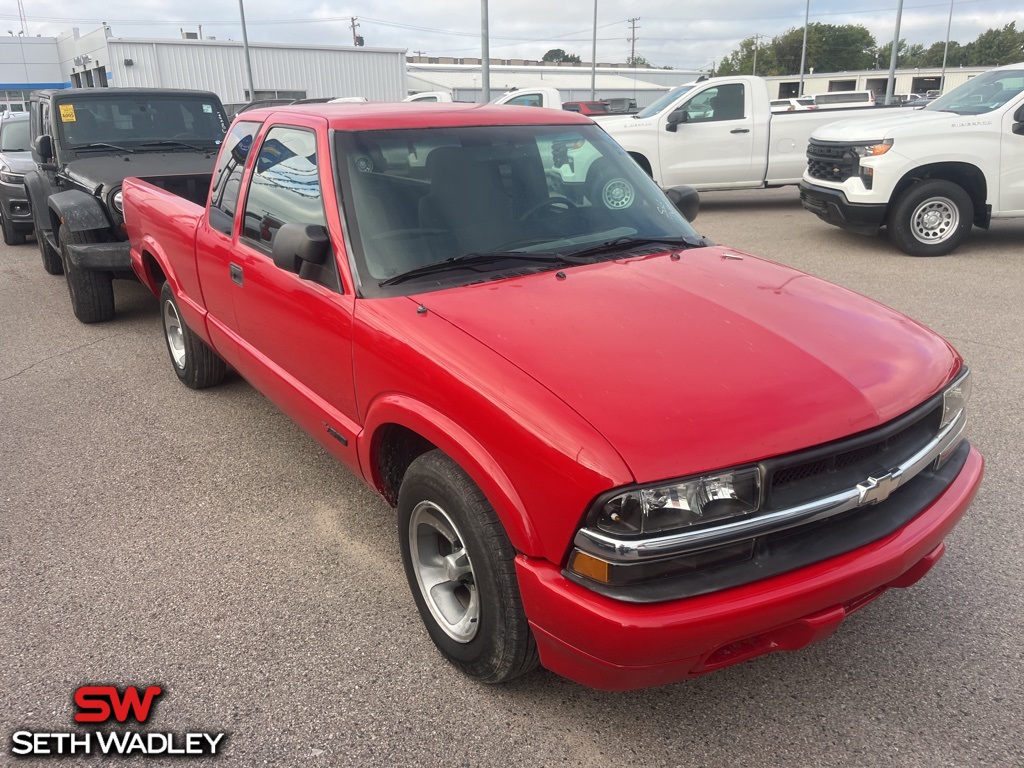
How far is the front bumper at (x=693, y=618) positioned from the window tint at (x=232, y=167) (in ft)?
8.93

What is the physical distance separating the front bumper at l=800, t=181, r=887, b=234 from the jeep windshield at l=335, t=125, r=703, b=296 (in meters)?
5.96

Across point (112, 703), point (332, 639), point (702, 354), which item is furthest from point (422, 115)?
point (112, 703)

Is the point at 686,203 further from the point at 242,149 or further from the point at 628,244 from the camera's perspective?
Answer: the point at 242,149

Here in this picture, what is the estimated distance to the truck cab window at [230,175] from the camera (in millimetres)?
3949

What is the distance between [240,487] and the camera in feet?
13.2

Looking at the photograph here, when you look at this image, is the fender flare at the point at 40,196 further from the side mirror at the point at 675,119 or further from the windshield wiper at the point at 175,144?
the side mirror at the point at 675,119

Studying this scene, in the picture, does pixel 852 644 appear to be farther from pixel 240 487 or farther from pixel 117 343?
pixel 117 343

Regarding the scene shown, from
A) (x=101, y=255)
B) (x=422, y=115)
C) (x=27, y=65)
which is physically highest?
(x=27, y=65)

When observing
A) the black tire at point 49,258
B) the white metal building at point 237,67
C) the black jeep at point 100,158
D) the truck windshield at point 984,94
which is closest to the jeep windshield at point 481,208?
the black jeep at point 100,158

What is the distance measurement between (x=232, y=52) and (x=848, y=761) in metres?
38.5

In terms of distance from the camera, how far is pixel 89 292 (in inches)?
267

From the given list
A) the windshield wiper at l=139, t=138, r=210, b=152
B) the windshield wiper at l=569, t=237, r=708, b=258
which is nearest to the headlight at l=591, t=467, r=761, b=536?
the windshield wiper at l=569, t=237, r=708, b=258

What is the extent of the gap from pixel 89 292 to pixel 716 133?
9164 millimetres

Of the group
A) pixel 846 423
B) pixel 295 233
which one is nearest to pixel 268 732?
pixel 295 233
